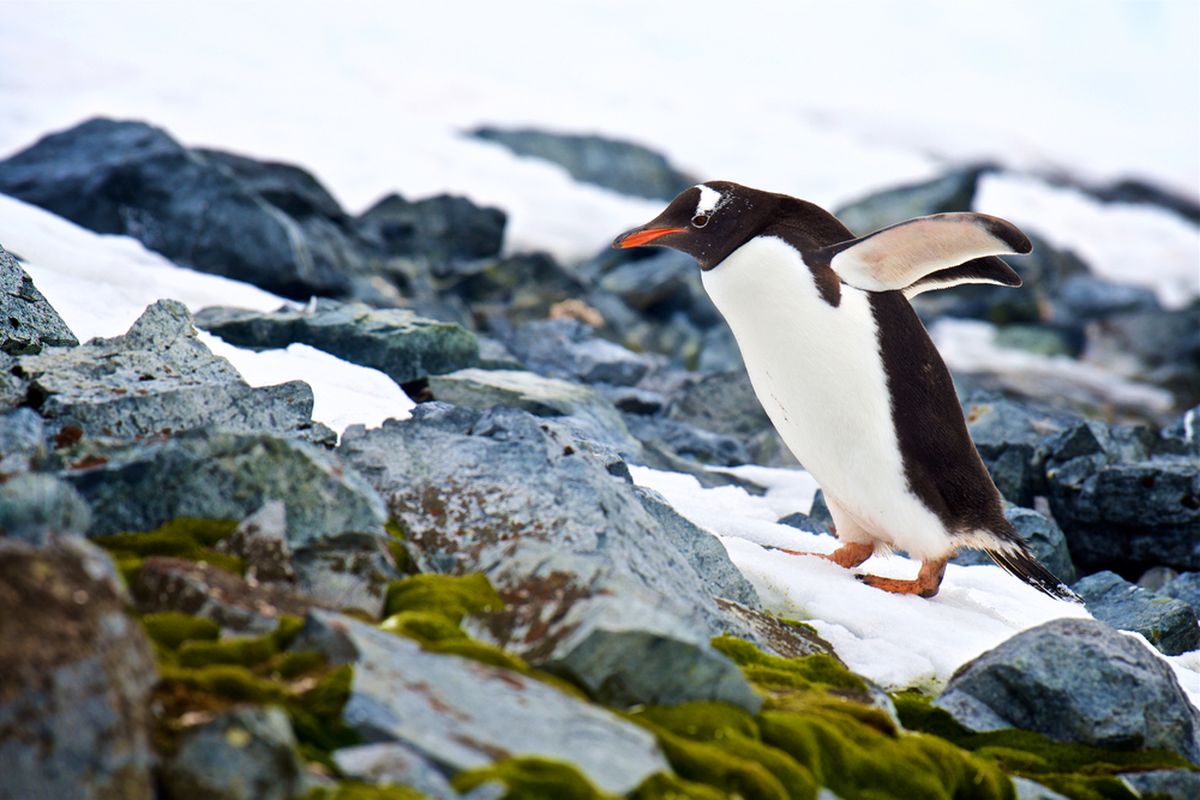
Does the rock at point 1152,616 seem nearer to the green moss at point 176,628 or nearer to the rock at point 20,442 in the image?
the green moss at point 176,628

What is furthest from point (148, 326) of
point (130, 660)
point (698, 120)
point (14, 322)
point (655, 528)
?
point (698, 120)

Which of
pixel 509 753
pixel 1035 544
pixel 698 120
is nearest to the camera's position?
pixel 509 753

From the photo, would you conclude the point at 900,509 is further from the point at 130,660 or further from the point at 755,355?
the point at 130,660

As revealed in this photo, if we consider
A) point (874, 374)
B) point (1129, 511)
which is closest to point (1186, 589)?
point (1129, 511)

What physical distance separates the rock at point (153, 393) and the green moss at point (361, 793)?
214cm

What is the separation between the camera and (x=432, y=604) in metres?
3.99

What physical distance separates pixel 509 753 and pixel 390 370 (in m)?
6.57

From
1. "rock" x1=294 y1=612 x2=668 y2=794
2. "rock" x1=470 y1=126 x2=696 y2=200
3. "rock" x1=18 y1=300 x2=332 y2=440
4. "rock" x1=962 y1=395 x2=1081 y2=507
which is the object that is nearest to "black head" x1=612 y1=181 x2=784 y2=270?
"rock" x1=18 y1=300 x2=332 y2=440

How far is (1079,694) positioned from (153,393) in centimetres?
387

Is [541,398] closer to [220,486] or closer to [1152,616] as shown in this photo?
[1152,616]

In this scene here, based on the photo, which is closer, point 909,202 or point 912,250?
point 912,250

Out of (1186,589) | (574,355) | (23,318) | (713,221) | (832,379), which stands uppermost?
(713,221)

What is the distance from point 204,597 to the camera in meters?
3.59

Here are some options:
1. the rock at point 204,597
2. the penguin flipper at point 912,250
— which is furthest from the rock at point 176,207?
the rock at point 204,597
